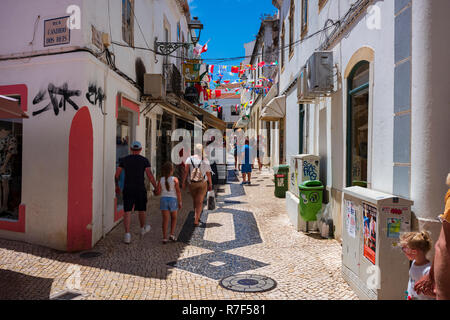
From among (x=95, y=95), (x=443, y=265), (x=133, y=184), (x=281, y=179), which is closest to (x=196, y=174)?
(x=133, y=184)

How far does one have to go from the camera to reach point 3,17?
6.74 m

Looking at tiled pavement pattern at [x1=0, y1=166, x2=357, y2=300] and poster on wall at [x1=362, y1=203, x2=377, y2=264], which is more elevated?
poster on wall at [x1=362, y1=203, x2=377, y2=264]

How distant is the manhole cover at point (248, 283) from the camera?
4.49m

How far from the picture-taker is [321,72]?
716cm

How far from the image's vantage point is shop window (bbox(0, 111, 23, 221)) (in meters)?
6.88

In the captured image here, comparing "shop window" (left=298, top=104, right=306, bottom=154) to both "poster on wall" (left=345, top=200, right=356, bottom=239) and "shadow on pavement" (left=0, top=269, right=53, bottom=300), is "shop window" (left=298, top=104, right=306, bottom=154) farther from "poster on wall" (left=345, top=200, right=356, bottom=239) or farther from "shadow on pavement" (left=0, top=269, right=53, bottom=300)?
"shadow on pavement" (left=0, top=269, right=53, bottom=300)

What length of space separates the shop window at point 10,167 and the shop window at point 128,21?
3.15 m

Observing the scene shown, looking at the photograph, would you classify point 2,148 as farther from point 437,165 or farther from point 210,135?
point 210,135

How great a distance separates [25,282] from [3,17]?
196 inches

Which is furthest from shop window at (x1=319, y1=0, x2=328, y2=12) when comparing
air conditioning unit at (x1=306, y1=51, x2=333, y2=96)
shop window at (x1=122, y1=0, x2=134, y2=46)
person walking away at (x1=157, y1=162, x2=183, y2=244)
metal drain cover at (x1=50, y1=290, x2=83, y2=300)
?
metal drain cover at (x1=50, y1=290, x2=83, y2=300)

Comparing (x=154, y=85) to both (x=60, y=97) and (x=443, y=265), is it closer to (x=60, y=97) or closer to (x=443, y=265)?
(x=60, y=97)

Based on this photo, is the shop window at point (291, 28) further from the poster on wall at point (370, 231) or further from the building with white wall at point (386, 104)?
the poster on wall at point (370, 231)

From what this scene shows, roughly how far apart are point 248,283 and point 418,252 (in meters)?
2.28

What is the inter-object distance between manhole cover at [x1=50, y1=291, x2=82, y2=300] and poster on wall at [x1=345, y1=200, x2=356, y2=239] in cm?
343
